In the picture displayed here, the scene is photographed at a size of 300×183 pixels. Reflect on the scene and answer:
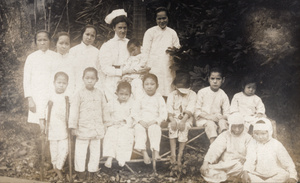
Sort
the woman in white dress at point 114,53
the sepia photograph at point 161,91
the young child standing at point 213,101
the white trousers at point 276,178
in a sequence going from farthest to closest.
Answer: the woman in white dress at point 114,53, the young child standing at point 213,101, the sepia photograph at point 161,91, the white trousers at point 276,178

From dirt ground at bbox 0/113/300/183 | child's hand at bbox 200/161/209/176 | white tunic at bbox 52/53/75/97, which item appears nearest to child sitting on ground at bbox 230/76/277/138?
dirt ground at bbox 0/113/300/183

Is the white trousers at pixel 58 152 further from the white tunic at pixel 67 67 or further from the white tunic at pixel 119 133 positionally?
the white tunic at pixel 67 67

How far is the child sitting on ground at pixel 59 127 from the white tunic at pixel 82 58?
7.1 inches

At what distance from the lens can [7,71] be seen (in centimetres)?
487

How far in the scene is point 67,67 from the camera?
4.57 meters

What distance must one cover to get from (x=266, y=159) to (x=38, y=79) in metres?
3.42

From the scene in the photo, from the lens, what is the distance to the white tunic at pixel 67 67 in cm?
450

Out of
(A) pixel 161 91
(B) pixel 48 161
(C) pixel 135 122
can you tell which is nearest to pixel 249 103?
(A) pixel 161 91

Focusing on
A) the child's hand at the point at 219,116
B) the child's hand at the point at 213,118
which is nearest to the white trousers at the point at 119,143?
the child's hand at the point at 213,118

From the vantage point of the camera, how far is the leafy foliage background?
171 inches

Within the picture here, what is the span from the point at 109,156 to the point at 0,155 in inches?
71.3

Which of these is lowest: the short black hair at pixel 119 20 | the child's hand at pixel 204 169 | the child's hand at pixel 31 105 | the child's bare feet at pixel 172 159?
the child's hand at pixel 204 169

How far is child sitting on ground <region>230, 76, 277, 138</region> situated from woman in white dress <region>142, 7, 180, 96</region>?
99 centimetres

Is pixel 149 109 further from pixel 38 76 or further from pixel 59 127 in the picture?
pixel 38 76
